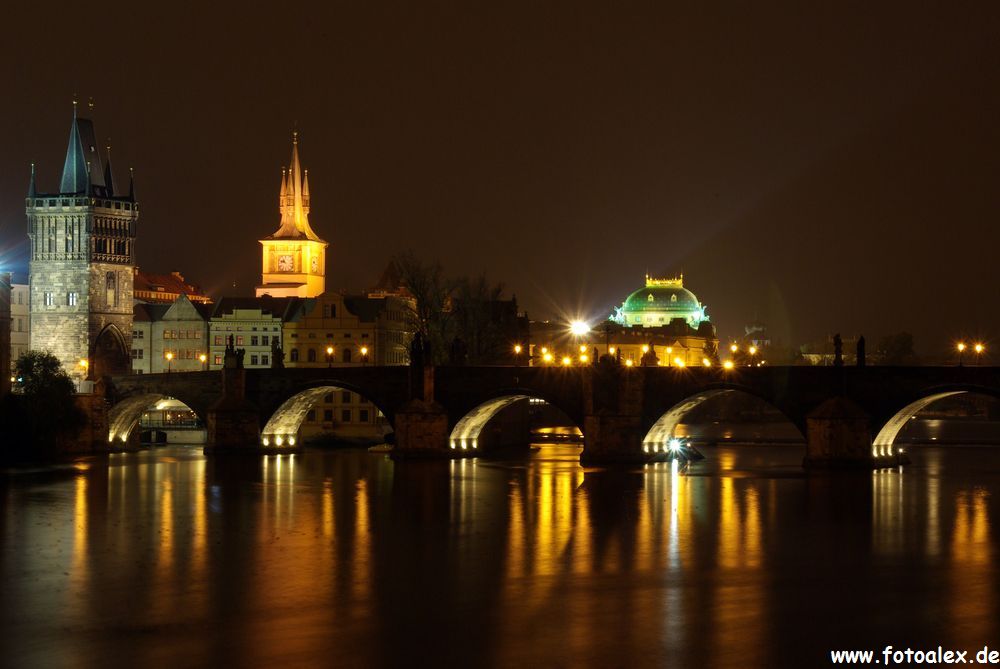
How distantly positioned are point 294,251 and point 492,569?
12081 cm

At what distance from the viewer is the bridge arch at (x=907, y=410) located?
226ft

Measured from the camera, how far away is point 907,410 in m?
70.8

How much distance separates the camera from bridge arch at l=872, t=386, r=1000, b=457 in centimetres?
6894

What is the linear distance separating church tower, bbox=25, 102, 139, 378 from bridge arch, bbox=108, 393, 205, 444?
35889 mm

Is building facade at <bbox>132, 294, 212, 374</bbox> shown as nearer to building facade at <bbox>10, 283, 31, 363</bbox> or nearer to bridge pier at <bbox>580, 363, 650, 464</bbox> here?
building facade at <bbox>10, 283, 31, 363</bbox>

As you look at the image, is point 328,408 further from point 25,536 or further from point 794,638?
point 794,638

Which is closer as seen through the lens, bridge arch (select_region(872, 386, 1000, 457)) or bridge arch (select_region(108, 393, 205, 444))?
bridge arch (select_region(872, 386, 1000, 457))

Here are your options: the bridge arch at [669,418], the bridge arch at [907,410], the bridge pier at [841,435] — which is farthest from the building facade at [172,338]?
the bridge arch at [907,410]

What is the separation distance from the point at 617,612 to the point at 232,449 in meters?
53.3

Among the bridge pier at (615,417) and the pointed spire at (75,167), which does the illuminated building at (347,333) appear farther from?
the bridge pier at (615,417)

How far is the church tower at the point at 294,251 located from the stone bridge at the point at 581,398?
207ft

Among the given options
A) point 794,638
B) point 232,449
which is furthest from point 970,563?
point 232,449

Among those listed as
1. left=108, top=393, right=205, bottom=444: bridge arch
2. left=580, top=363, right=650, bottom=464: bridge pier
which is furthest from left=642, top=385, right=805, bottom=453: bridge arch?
left=108, top=393, right=205, bottom=444: bridge arch

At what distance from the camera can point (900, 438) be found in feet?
367
